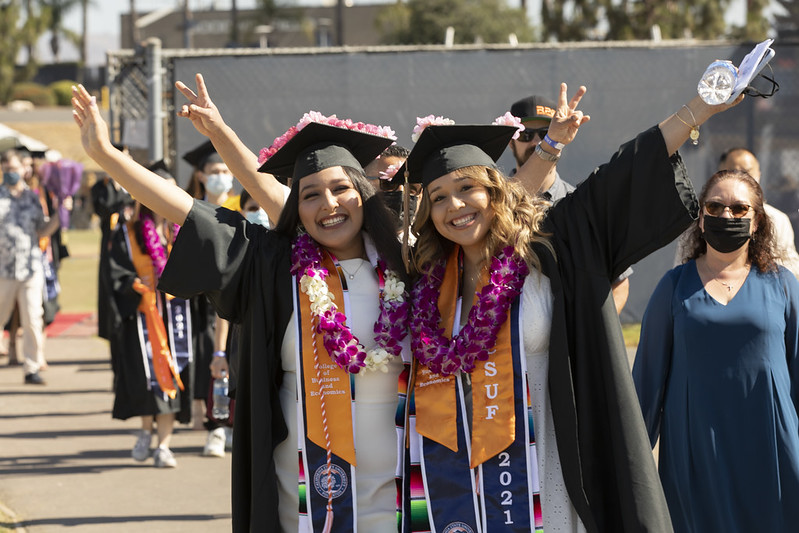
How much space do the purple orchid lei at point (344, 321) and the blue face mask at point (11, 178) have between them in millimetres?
8246

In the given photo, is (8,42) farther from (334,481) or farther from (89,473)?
(334,481)

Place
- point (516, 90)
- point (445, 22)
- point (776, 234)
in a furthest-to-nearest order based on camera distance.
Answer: point (445, 22) < point (516, 90) < point (776, 234)

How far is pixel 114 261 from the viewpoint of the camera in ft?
27.5

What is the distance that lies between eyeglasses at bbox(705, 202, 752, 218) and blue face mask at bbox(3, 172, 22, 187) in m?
8.15

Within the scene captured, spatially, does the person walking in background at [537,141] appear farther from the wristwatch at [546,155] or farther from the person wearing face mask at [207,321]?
the person wearing face mask at [207,321]

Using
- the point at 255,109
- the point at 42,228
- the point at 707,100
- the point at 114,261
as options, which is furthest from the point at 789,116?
the point at 707,100

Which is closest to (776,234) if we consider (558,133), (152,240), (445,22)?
(558,133)

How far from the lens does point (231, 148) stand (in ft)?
13.2

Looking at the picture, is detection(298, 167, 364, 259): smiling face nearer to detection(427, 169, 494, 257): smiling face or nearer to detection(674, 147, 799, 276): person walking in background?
detection(427, 169, 494, 257): smiling face

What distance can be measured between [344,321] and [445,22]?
35159mm

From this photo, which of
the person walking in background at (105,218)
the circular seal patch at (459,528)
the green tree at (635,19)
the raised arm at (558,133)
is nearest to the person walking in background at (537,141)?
the raised arm at (558,133)

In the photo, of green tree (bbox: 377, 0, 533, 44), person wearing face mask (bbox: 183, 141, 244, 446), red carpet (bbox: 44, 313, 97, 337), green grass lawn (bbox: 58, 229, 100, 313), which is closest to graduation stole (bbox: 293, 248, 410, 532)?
person wearing face mask (bbox: 183, 141, 244, 446)

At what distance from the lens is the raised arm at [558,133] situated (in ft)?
12.6

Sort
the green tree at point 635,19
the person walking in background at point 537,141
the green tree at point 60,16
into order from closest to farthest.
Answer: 1. the person walking in background at point 537,141
2. the green tree at point 635,19
3. the green tree at point 60,16
